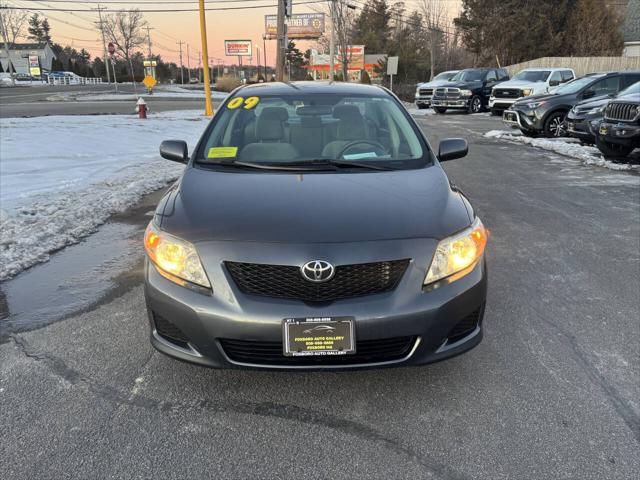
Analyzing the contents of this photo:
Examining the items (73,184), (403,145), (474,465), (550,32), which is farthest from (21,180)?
(550,32)

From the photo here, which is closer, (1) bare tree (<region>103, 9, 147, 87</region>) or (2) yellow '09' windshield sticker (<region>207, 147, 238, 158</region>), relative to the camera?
(2) yellow '09' windshield sticker (<region>207, 147, 238, 158</region>)

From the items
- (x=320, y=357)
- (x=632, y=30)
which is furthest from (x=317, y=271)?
(x=632, y=30)

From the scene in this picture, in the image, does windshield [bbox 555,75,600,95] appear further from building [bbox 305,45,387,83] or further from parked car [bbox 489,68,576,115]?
building [bbox 305,45,387,83]

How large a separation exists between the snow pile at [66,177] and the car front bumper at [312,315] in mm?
2722

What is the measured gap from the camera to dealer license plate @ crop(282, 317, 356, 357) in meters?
2.32

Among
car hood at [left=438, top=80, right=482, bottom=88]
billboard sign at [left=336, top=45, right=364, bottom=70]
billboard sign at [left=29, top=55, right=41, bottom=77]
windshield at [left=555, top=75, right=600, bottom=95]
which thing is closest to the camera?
windshield at [left=555, top=75, right=600, bottom=95]

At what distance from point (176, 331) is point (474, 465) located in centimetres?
151

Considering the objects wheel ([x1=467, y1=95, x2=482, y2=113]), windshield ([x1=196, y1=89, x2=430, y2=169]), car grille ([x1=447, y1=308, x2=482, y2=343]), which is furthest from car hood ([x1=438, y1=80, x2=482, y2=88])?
car grille ([x1=447, y1=308, x2=482, y2=343])

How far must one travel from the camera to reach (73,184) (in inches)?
304

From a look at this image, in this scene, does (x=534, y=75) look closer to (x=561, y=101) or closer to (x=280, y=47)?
(x=561, y=101)

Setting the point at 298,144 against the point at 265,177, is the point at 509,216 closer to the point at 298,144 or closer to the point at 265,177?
the point at 298,144

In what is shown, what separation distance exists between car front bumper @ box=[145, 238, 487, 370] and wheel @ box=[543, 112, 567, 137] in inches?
517

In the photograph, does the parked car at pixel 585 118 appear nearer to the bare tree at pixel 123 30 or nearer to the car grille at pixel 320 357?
the car grille at pixel 320 357

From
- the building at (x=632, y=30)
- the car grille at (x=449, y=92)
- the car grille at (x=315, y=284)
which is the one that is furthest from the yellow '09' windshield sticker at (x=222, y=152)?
the building at (x=632, y=30)
